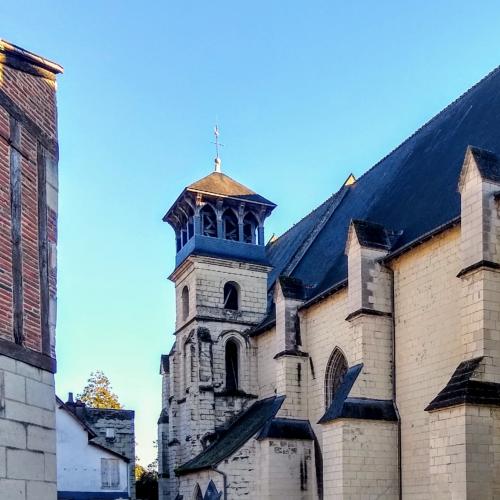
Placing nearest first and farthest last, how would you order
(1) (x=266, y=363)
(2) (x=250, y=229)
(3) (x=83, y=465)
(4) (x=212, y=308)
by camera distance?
(3) (x=83, y=465), (1) (x=266, y=363), (4) (x=212, y=308), (2) (x=250, y=229)

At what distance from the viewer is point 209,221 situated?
81.9 feet

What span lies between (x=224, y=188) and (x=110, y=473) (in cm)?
989

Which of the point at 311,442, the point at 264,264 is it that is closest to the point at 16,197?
the point at 311,442

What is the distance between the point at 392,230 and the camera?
57.8ft

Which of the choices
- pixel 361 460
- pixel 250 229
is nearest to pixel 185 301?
pixel 250 229

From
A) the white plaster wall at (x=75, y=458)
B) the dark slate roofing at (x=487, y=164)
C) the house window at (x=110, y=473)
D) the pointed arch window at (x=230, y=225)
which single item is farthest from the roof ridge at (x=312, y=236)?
the dark slate roofing at (x=487, y=164)

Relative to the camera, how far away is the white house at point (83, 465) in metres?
21.0

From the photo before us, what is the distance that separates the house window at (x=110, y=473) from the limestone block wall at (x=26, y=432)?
48.4 feet

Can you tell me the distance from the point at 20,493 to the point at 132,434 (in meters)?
21.7

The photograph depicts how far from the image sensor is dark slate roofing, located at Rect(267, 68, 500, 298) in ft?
54.3

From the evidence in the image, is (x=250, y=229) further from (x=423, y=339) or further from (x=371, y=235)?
(x=423, y=339)

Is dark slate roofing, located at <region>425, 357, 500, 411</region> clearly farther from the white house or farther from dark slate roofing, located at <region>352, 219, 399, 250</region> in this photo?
the white house

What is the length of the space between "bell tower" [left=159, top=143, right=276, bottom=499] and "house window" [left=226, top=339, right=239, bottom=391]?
0.11ft

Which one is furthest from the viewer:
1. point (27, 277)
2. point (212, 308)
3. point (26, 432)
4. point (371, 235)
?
point (212, 308)
